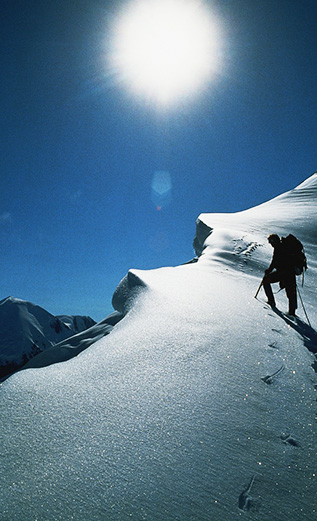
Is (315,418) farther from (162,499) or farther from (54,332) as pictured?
(54,332)

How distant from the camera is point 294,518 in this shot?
1697 millimetres

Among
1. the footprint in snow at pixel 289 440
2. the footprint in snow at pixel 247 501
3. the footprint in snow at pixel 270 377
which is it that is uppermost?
the footprint in snow at pixel 247 501

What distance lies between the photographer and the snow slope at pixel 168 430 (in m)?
1.79

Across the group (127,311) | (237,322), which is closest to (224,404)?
(237,322)

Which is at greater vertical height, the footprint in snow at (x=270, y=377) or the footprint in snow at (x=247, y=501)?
the footprint in snow at (x=247, y=501)

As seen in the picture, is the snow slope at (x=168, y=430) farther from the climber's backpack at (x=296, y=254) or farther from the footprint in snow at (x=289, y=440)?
the climber's backpack at (x=296, y=254)

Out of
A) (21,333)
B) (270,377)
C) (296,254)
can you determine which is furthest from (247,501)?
(21,333)

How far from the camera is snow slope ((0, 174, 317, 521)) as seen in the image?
5.86ft

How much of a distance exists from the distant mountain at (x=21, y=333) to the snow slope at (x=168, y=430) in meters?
164

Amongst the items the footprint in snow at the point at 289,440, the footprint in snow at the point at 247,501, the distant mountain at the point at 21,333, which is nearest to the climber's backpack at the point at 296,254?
the footprint in snow at the point at 289,440

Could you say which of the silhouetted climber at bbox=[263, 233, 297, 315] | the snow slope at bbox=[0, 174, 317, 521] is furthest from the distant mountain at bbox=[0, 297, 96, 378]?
the snow slope at bbox=[0, 174, 317, 521]

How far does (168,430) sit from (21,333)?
19493cm

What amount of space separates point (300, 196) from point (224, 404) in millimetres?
36457

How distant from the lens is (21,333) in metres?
167
